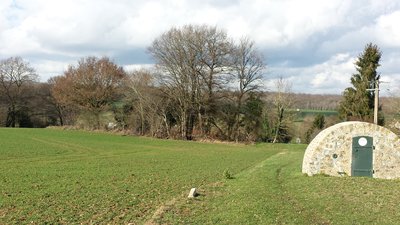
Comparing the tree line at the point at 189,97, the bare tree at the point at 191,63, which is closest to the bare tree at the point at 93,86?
the tree line at the point at 189,97

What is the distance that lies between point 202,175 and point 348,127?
929 cm

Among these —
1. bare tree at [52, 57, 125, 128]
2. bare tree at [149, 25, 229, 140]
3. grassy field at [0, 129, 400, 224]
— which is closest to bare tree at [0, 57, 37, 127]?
bare tree at [52, 57, 125, 128]

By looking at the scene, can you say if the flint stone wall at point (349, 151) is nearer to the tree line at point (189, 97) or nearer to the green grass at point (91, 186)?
the green grass at point (91, 186)

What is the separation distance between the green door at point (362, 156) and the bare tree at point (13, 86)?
81.5m

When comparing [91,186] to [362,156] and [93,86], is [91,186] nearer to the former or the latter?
[362,156]

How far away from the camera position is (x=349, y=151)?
73.8ft

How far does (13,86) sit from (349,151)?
83.3 m

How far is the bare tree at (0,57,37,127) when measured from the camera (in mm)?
86875

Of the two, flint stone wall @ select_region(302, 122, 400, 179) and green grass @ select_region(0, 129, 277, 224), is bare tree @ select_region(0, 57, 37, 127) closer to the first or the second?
green grass @ select_region(0, 129, 277, 224)

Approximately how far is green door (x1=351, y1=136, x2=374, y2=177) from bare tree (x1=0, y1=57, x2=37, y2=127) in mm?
81514

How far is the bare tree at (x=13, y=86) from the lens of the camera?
86875mm

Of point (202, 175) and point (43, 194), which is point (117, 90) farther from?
point (43, 194)

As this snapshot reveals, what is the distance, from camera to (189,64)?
2336 inches

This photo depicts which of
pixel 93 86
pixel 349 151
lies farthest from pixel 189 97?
pixel 349 151
